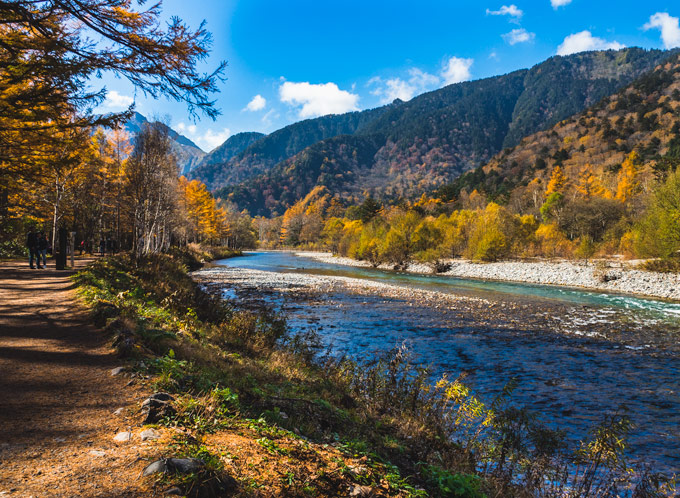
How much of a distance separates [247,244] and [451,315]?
345 ft

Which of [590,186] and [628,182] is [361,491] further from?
[590,186]

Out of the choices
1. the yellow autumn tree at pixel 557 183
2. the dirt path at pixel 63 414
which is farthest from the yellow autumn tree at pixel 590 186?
the dirt path at pixel 63 414

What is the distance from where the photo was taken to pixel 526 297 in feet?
72.3

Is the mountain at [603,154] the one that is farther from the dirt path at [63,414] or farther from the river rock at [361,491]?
the dirt path at [63,414]

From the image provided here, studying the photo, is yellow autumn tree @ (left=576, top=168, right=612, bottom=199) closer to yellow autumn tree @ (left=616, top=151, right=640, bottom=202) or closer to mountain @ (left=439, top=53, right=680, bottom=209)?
mountain @ (left=439, top=53, right=680, bottom=209)

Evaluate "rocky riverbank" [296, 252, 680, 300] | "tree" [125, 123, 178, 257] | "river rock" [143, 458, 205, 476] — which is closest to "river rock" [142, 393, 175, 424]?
"river rock" [143, 458, 205, 476]

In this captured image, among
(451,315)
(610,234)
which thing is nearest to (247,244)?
(610,234)

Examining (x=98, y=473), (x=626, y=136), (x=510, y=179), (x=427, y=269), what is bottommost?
(x=427, y=269)

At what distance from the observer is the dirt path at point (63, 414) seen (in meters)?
2.46

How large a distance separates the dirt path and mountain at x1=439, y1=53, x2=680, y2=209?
187 ft

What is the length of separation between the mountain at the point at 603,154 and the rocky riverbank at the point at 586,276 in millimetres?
22786

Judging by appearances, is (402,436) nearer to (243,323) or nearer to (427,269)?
(243,323)

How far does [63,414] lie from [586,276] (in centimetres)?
3395

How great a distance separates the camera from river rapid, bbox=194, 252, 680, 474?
23.5ft
